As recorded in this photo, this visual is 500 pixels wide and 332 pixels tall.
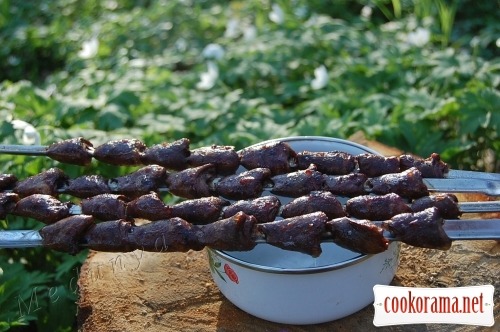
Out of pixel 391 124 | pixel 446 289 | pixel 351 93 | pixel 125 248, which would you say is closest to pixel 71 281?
pixel 125 248

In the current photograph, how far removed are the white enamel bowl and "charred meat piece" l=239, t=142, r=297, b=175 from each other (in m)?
0.34

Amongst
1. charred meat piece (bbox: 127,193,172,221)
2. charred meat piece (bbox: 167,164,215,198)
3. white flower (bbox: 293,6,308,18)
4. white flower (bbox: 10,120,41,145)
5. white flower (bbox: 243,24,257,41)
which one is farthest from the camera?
white flower (bbox: 293,6,308,18)

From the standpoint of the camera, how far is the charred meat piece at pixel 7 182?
238 cm

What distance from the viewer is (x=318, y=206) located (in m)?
2.06

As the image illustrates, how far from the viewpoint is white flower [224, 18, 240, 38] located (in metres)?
5.07

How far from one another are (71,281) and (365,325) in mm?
1337

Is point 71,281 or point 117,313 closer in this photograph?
point 117,313

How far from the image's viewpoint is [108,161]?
2.43 m

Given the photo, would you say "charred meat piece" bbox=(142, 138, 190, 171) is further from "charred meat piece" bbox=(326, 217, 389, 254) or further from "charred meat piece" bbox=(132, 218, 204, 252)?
"charred meat piece" bbox=(326, 217, 389, 254)

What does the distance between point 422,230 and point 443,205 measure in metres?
0.16

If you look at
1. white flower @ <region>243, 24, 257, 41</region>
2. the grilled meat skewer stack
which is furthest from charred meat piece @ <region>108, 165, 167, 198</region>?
white flower @ <region>243, 24, 257, 41</region>

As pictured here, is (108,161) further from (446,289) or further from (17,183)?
(446,289)

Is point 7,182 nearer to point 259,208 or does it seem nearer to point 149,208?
point 149,208

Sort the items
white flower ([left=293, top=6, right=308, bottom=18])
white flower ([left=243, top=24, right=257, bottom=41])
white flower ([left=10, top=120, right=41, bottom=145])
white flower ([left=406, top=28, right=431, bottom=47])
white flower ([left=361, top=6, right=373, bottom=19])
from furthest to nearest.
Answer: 1. white flower ([left=361, top=6, right=373, bottom=19])
2. white flower ([left=293, top=6, right=308, bottom=18])
3. white flower ([left=243, top=24, right=257, bottom=41])
4. white flower ([left=406, top=28, right=431, bottom=47])
5. white flower ([left=10, top=120, right=41, bottom=145])
